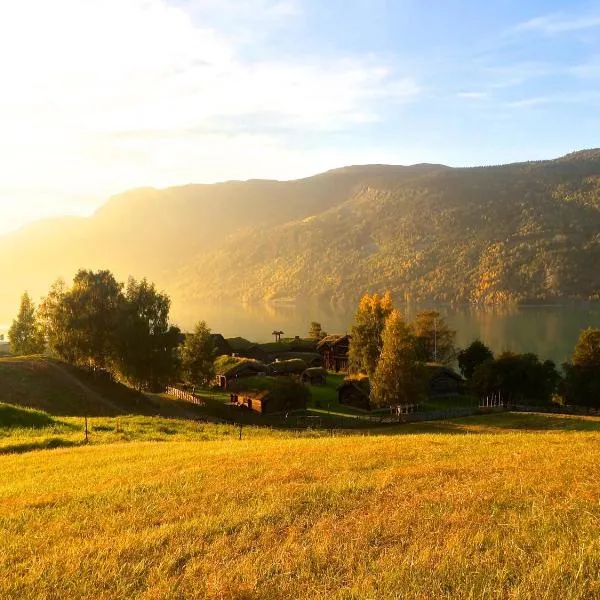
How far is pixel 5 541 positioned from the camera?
370 inches

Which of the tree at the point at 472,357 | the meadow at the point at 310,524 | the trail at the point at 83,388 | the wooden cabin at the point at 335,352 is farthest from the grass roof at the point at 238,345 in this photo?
the meadow at the point at 310,524

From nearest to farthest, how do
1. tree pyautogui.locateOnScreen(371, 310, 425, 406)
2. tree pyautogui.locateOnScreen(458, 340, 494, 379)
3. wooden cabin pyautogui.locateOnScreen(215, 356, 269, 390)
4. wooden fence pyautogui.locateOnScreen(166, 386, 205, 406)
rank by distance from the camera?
wooden fence pyautogui.locateOnScreen(166, 386, 205, 406), tree pyautogui.locateOnScreen(371, 310, 425, 406), wooden cabin pyautogui.locateOnScreen(215, 356, 269, 390), tree pyautogui.locateOnScreen(458, 340, 494, 379)

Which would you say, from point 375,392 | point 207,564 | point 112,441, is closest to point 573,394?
point 375,392

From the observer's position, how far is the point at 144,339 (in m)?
51.3

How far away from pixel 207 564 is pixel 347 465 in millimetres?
7611

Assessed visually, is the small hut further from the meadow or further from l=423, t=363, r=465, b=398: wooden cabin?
the meadow

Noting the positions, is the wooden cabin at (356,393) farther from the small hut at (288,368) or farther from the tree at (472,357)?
the tree at (472,357)

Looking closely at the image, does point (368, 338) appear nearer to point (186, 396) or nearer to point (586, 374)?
point (586, 374)

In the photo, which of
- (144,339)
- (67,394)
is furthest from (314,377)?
(67,394)

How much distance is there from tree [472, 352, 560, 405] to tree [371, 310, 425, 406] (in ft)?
34.7

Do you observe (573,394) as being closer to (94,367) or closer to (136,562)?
(94,367)

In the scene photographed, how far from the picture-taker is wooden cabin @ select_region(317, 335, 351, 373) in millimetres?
95562

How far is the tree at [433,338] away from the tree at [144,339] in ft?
175

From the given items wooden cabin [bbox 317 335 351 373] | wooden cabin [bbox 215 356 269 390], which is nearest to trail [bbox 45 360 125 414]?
wooden cabin [bbox 215 356 269 390]
